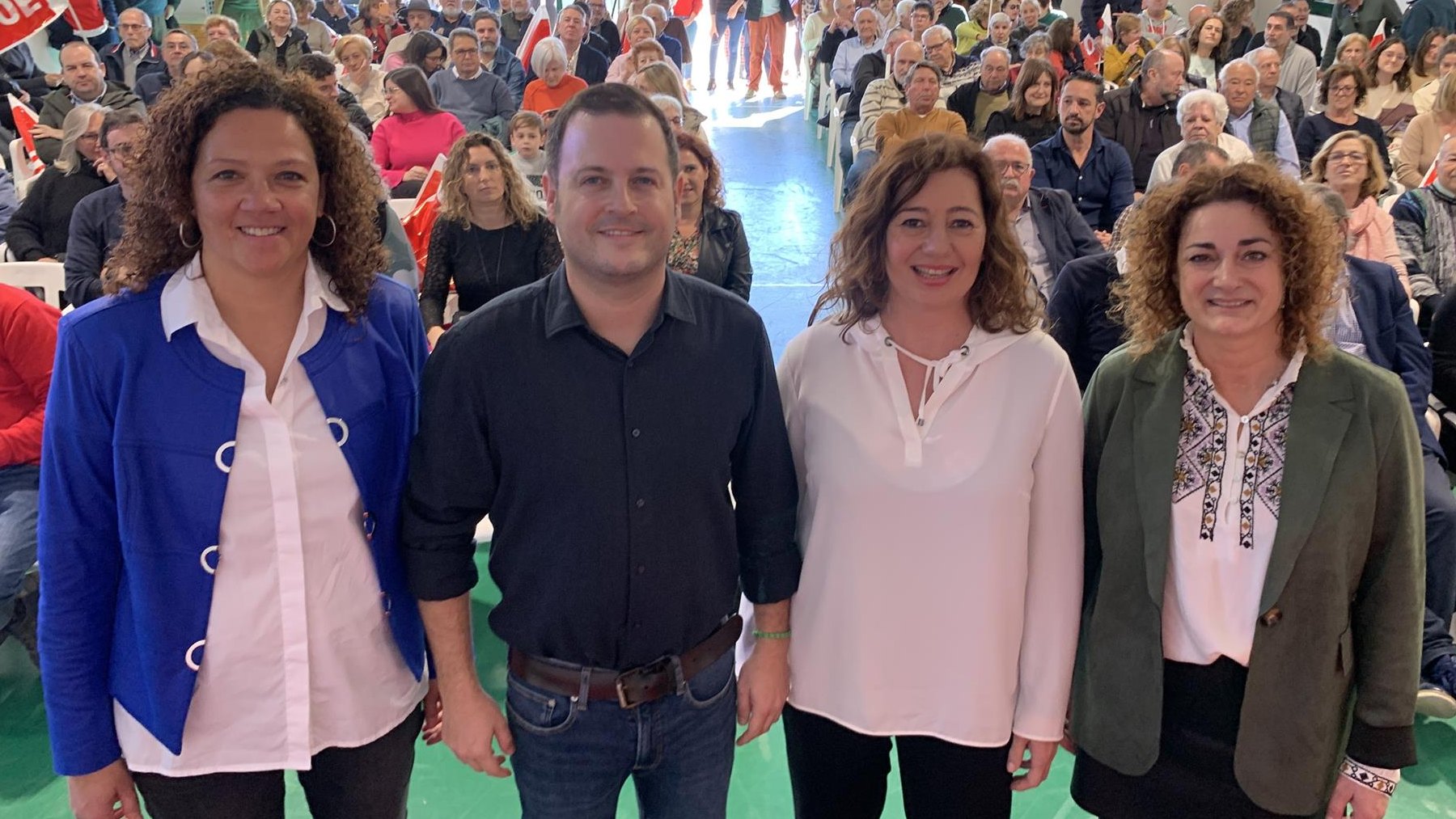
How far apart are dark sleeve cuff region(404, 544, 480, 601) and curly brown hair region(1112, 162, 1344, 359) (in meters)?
1.14

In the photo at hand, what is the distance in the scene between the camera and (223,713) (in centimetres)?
141

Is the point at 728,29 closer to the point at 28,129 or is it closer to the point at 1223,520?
the point at 28,129

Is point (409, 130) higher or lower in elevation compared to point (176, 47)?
lower

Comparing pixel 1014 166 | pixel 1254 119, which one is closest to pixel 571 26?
pixel 1254 119

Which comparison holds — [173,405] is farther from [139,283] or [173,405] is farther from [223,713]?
[223,713]

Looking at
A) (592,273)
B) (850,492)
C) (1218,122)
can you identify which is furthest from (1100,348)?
(1218,122)

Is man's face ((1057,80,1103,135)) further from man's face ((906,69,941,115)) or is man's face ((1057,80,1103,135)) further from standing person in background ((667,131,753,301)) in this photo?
standing person in background ((667,131,753,301))

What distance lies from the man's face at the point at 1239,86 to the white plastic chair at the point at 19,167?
7.24 meters

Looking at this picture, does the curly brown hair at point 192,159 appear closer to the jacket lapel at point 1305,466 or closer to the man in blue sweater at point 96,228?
the jacket lapel at point 1305,466

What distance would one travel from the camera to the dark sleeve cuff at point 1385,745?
151 cm

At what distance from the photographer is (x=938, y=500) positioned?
1514mm

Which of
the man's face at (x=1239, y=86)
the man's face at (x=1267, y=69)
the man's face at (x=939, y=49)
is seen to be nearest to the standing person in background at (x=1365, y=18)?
the man's face at (x=1267, y=69)

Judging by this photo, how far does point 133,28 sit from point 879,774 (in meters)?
9.33

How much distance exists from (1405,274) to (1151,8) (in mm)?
6639
